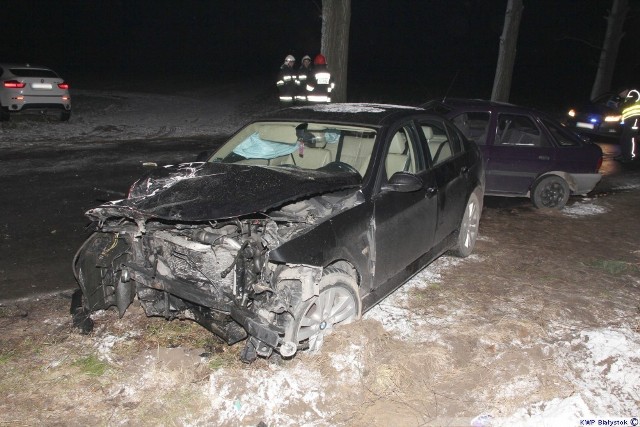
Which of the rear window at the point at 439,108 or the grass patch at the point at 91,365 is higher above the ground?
the rear window at the point at 439,108

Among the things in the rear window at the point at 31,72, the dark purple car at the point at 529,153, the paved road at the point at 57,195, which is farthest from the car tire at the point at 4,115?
the dark purple car at the point at 529,153

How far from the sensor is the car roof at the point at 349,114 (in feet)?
14.8

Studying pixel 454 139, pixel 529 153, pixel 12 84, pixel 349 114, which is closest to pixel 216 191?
pixel 349 114

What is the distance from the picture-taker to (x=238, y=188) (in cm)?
369

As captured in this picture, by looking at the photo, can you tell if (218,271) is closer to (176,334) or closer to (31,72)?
(176,334)

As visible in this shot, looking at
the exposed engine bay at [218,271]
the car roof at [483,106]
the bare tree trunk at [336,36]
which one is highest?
the bare tree trunk at [336,36]

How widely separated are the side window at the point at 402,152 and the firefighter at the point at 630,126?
9.56m

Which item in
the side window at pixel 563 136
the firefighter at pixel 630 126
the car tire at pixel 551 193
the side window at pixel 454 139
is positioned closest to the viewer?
the side window at pixel 454 139

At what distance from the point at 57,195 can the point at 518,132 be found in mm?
6883

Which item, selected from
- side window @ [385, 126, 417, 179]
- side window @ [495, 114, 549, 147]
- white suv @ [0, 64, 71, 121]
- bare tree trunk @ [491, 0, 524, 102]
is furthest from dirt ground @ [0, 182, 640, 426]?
bare tree trunk @ [491, 0, 524, 102]

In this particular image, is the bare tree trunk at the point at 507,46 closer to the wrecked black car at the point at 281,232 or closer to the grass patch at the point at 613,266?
the grass patch at the point at 613,266

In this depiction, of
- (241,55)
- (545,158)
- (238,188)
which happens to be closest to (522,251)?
(545,158)

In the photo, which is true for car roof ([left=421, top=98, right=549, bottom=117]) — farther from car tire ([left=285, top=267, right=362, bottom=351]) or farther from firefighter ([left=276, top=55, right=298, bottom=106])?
firefighter ([left=276, top=55, right=298, bottom=106])

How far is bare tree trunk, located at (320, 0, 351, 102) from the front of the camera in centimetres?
1315
